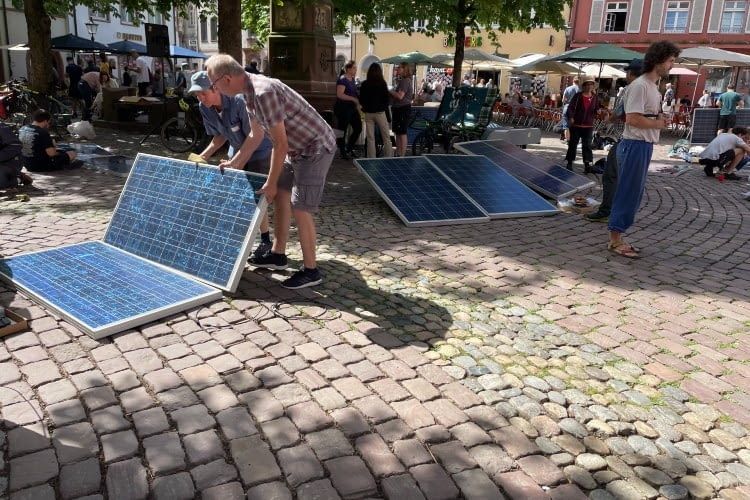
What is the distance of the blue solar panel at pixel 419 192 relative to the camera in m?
7.03

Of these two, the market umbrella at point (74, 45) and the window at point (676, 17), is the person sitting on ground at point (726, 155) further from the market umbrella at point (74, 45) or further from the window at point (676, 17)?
the window at point (676, 17)

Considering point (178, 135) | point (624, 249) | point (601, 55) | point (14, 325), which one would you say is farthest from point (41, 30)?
point (601, 55)

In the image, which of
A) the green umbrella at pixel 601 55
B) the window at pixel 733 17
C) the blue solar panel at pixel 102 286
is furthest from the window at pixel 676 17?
the blue solar panel at pixel 102 286

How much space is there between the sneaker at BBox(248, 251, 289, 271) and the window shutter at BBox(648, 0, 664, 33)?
3884 centimetres

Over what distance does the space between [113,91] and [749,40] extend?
35.3 m

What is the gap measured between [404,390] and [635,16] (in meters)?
40.6

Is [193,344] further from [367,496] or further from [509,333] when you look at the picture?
[509,333]

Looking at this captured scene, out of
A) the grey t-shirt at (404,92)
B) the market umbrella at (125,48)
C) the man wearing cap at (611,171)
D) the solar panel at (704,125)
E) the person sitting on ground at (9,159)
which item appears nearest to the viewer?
the man wearing cap at (611,171)

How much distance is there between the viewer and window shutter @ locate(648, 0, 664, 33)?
36.8m

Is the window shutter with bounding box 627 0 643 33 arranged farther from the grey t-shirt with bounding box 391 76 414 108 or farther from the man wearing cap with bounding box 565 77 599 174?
the grey t-shirt with bounding box 391 76 414 108

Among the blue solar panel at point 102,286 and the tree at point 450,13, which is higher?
the tree at point 450,13

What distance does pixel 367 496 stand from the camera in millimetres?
Result: 2564

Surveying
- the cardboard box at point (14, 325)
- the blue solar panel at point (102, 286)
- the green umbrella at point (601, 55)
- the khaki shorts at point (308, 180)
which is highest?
the green umbrella at point (601, 55)

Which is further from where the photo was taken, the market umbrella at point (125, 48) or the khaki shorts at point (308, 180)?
the market umbrella at point (125, 48)
